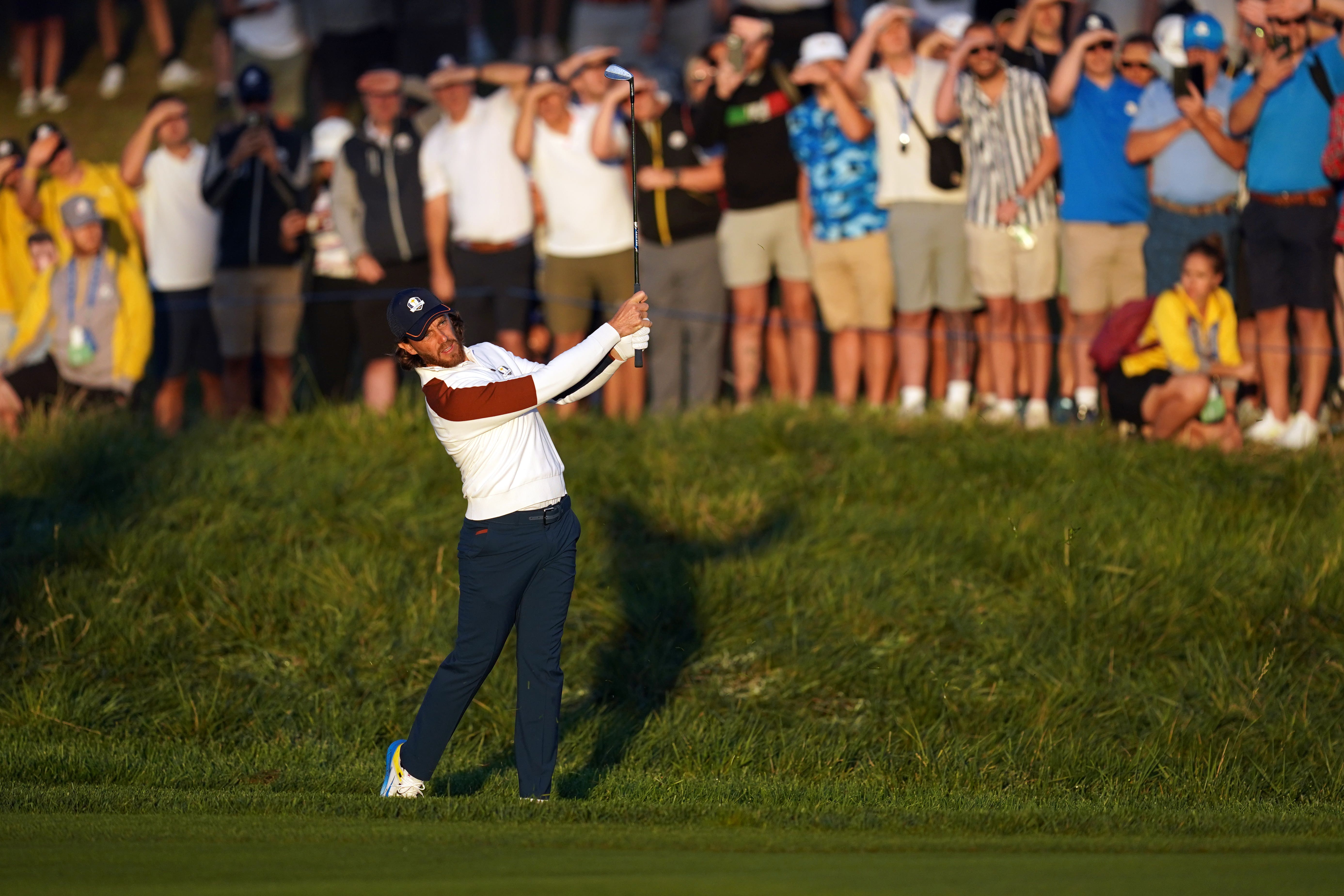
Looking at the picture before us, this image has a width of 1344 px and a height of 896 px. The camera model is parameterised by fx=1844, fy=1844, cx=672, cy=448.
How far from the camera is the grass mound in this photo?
8.71m

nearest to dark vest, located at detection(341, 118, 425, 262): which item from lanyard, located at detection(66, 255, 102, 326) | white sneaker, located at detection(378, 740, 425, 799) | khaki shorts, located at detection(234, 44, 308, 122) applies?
lanyard, located at detection(66, 255, 102, 326)

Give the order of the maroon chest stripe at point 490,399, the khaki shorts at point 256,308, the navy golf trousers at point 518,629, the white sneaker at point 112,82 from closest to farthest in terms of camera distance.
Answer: the maroon chest stripe at point 490,399
the navy golf trousers at point 518,629
the khaki shorts at point 256,308
the white sneaker at point 112,82

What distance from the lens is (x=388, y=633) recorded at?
1059 centimetres

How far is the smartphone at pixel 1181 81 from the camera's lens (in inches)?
485

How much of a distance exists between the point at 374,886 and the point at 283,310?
834 cm

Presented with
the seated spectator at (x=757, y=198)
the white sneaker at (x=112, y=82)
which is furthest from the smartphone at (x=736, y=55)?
the white sneaker at (x=112, y=82)

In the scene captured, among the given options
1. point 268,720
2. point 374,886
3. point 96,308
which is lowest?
point 268,720

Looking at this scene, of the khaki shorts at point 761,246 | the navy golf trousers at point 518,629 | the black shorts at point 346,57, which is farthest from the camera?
the black shorts at point 346,57

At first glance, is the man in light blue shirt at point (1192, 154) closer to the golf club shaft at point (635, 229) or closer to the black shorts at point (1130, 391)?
the black shorts at point (1130, 391)

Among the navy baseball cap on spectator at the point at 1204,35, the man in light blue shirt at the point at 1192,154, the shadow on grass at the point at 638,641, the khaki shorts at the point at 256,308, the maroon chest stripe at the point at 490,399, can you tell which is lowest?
the shadow on grass at the point at 638,641

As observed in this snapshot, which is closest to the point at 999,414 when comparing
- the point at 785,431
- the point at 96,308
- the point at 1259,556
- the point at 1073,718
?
the point at 785,431

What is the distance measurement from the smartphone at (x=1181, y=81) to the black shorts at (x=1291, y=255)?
0.89 meters

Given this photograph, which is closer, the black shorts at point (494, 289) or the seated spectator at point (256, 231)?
the black shorts at point (494, 289)

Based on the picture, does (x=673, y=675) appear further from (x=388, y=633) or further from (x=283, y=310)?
(x=283, y=310)
